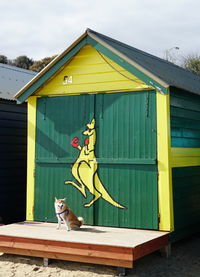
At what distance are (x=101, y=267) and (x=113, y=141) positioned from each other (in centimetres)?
228

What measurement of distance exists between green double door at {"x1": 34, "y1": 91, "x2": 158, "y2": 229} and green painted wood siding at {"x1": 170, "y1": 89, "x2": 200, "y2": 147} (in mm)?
442

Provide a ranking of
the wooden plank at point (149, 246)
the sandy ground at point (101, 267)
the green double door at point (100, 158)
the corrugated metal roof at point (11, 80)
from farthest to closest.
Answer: the corrugated metal roof at point (11, 80)
the green double door at point (100, 158)
the sandy ground at point (101, 267)
the wooden plank at point (149, 246)

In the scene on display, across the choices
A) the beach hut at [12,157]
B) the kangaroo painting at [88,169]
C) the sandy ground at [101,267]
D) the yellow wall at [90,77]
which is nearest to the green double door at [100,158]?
the kangaroo painting at [88,169]

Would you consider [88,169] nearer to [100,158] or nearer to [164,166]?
[100,158]

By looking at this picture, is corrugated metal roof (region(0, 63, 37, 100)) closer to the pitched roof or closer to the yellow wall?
the pitched roof

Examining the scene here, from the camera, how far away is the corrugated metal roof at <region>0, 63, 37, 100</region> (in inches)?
374

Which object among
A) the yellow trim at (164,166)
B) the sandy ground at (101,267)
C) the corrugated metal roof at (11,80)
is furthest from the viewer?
the corrugated metal roof at (11,80)

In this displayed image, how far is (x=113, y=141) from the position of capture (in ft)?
22.7

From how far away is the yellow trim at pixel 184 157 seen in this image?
666 cm

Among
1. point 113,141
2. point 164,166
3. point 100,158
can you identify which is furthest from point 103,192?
point 164,166

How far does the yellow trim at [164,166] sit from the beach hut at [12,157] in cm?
412

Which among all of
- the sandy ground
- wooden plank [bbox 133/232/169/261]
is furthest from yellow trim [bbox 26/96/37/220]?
wooden plank [bbox 133/232/169/261]

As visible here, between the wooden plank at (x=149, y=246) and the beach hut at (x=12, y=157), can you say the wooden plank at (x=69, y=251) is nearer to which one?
the wooden plank at (x=149, y=246)

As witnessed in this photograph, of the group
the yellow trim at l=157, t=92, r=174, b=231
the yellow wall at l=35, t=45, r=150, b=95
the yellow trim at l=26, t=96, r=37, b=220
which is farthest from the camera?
the yellow trim at l=26, t=96, r=37, b=220
